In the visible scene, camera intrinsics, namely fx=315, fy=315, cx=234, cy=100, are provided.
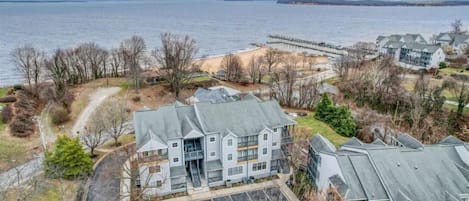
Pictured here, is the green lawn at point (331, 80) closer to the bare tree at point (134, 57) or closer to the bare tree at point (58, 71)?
the bare tree at point (134, 57)

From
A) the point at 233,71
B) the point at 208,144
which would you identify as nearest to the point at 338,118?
the point at 208,144

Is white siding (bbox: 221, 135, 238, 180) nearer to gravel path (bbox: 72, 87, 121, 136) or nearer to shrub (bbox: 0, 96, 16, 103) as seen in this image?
gravel path (bbox: 72, 87, 121, 136)

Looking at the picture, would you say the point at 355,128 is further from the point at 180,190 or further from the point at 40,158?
the point at 40,158

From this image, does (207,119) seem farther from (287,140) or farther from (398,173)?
(398,173)

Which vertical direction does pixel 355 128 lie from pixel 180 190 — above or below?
above

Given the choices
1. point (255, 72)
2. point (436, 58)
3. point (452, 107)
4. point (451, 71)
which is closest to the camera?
point (452, 107)

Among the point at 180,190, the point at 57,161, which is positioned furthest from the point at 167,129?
the point at 57,161
